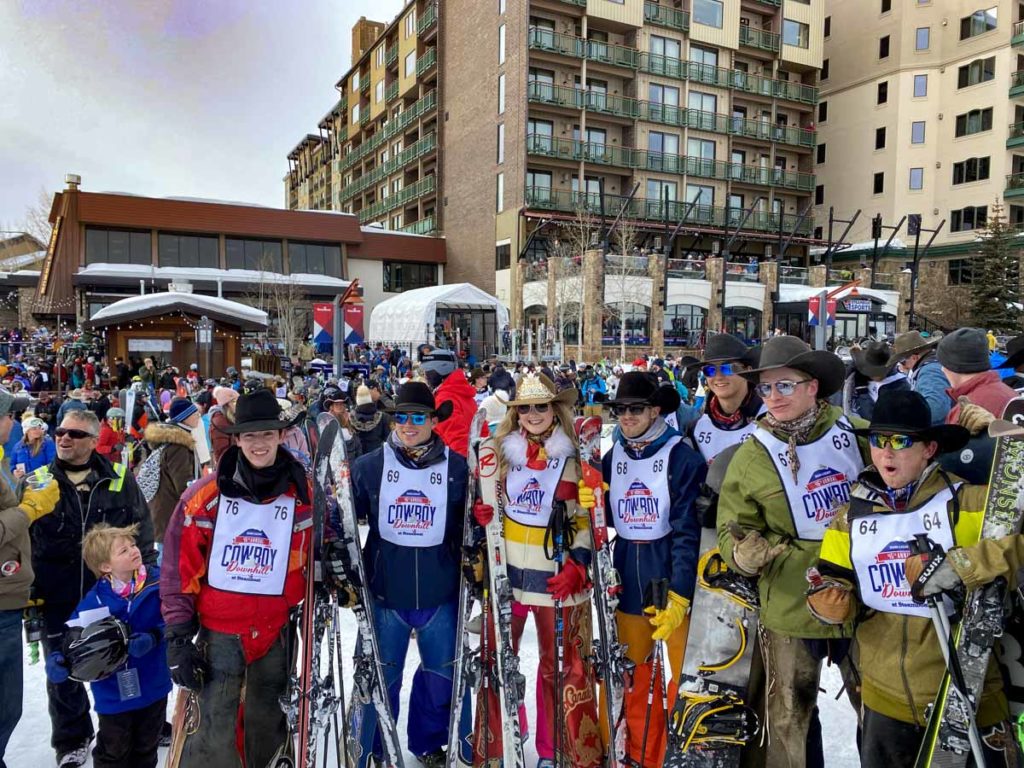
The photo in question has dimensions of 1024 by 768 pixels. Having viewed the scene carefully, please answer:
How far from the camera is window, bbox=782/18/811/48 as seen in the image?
127 feet

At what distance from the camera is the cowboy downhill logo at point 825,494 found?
263 centimetres

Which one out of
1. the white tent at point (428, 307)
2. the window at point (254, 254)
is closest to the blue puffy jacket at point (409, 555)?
the white tent at point (428, 307)

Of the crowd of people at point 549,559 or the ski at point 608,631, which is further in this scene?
the ski at point 608,631

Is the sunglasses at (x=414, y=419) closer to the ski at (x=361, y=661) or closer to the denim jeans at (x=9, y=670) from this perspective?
the ski at (x=361, y=661)

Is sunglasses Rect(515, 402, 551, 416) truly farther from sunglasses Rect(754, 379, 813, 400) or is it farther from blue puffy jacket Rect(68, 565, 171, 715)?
blue puffy jacket Rect(68, 565, 171, 715)

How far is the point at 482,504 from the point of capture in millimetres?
3291

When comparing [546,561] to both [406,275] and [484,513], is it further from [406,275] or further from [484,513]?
[406,275]

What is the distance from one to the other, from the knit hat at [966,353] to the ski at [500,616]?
2.64 m

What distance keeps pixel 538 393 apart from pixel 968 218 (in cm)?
4692

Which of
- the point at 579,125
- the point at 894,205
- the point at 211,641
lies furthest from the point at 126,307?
the point at 894,205

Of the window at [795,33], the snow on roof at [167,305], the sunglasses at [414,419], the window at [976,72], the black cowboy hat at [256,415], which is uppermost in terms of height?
the window at [795,33]

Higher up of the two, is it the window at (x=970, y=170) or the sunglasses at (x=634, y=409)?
the window at (x=970, y=170)

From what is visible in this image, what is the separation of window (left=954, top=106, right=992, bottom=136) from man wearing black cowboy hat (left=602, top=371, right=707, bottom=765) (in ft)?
155

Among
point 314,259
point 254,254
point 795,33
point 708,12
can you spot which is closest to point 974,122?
point 795,33
